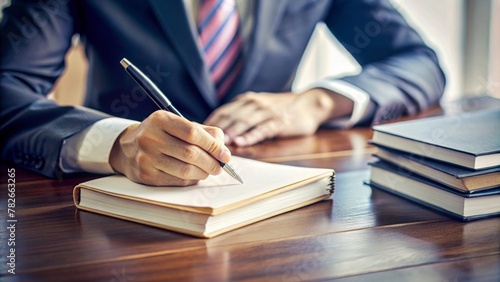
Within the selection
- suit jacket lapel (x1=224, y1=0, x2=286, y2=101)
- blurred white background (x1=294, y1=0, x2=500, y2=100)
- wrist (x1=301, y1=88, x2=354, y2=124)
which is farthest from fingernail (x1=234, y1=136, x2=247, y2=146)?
blurred white background (x1=294, y1=0, x2=500, y2=100)

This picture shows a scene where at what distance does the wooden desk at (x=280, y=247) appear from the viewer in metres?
0.68

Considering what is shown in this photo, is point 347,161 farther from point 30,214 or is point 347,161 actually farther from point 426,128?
point 30,214

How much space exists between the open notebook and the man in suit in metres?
0.31

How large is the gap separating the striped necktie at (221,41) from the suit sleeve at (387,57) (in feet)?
1.07

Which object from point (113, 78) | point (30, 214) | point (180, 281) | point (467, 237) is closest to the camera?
point (180, 281)

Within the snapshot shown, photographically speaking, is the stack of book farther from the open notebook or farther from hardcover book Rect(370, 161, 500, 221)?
the open notebook

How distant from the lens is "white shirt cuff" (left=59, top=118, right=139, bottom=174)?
107 cm

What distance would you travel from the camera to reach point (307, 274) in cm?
68

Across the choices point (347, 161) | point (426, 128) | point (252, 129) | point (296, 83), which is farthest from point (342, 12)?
point (296, 83)

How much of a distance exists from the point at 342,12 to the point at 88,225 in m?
1.32

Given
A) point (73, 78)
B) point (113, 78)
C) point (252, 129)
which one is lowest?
point (73, 78)

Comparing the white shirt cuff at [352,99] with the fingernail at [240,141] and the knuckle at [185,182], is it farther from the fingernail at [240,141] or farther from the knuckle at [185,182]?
the knuckle at [185,182]

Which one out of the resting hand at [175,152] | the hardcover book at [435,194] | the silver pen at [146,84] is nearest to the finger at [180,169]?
the resting hand at [175,152]

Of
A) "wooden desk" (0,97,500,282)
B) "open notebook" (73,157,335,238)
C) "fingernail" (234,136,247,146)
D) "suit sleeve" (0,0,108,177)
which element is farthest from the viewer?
"fingernail" (234,136,247,146)
